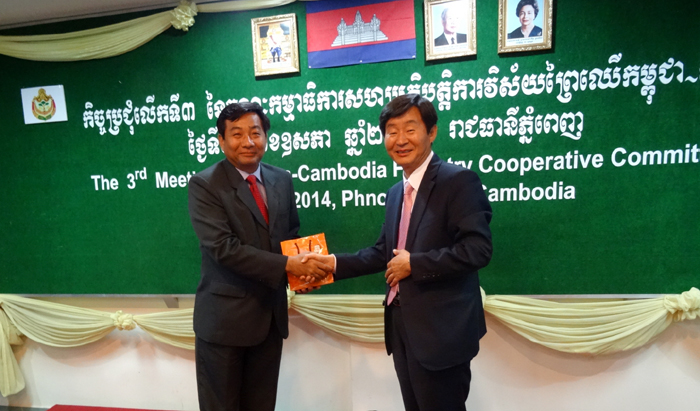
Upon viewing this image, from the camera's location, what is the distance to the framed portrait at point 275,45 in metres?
2.02

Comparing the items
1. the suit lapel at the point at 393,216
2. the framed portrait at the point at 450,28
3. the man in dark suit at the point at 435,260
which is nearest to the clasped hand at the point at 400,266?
the man in dark suit at the point at 435,260

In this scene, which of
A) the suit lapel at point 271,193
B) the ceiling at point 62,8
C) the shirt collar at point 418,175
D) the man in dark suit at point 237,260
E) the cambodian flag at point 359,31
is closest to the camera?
the shirt collar at point 418,175

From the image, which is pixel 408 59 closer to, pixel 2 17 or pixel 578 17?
pixel 578 17

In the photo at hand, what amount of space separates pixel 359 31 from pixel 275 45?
0.48 meters

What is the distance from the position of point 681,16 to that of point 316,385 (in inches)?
110

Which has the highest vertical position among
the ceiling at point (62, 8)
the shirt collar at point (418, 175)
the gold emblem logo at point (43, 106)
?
the ceiling at point (62, 8)

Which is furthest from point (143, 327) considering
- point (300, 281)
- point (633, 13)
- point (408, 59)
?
point (633, 13)

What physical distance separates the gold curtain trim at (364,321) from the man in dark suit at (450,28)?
4.59 ft

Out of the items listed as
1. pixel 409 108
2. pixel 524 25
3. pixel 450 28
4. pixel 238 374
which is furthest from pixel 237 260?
pixel 524 25

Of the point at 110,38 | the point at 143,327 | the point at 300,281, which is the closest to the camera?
the point at 300,281

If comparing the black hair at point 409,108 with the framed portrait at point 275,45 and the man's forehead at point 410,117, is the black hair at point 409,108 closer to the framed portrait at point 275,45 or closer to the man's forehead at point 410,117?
the man's forehead at point 410,117

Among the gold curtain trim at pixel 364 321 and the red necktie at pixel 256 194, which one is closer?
the red necktie at pixel 256 194

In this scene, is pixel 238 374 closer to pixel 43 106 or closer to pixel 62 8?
pixel 43 106

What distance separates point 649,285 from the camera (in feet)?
6.23
